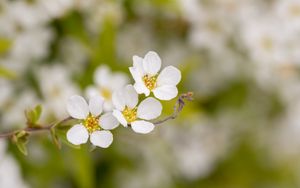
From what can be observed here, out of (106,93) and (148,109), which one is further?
(106,93)

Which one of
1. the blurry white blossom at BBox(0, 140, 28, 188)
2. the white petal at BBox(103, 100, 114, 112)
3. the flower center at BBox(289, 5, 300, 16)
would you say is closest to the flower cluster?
the white petal at BBox(103, 100, 114, 112)

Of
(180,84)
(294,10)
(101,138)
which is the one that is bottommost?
(101,138)

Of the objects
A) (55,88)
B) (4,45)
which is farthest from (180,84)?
(4,45)

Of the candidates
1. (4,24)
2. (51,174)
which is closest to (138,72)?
(4,24)

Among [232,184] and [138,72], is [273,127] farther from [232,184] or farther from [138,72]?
[138,72]

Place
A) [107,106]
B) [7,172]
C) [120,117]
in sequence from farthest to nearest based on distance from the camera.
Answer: [7,172] < [107,106] < [120,117]

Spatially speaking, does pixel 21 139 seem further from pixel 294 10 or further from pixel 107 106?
pixel 294 10
